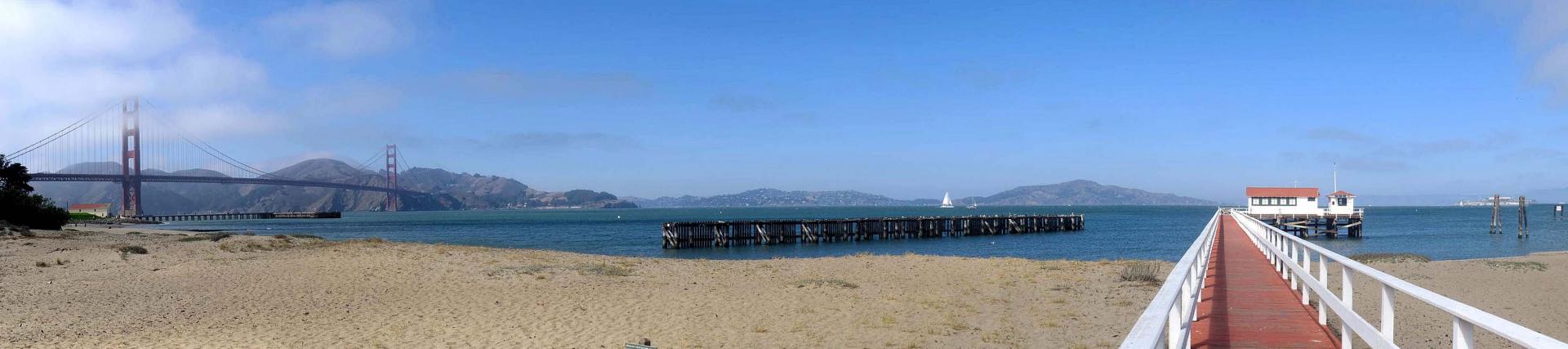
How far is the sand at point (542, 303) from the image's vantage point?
10.4m

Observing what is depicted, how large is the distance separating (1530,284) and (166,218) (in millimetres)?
147768

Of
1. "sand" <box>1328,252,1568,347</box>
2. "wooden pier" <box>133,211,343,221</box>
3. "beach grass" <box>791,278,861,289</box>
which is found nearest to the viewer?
"sand" <box>1328,252,1568,347</box>

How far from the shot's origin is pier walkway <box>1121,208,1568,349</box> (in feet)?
11.7

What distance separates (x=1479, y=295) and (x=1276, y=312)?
30.7 ft

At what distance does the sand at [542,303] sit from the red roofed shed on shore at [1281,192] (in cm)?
3942

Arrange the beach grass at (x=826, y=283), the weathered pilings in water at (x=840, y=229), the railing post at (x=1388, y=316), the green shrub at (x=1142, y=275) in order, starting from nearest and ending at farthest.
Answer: the railing post at (x=1388, y=316), the beach grass at (x=826, y=283), the green shrub at (x=1142, y=275), the weathered pilings in water at (x=840, y=229)

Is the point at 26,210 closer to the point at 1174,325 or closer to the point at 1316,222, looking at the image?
the point at 1174,325

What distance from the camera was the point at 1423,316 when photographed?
1105 centimetres

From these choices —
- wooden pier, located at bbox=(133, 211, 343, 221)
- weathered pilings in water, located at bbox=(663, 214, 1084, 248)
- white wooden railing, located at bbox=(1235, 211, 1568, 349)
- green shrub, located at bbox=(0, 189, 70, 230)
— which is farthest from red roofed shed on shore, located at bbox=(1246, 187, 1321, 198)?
wooden pier, located at bbox=(133, 211, 343, 221)

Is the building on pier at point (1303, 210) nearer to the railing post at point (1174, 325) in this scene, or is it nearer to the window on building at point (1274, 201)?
the window on building at point (1274, 201)

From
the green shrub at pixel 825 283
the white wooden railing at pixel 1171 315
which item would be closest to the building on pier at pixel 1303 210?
the green shrub at pixel 825 283

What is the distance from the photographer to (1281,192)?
54469 mm

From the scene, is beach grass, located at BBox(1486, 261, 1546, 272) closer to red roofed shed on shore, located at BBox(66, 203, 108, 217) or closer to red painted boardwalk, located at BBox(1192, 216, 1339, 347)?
red painted boardwalk, located at BBox(1192, 216, 1339, 347)

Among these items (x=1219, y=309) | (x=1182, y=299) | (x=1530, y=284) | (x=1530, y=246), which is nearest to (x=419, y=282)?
Answer: (x=1219, y=309)
